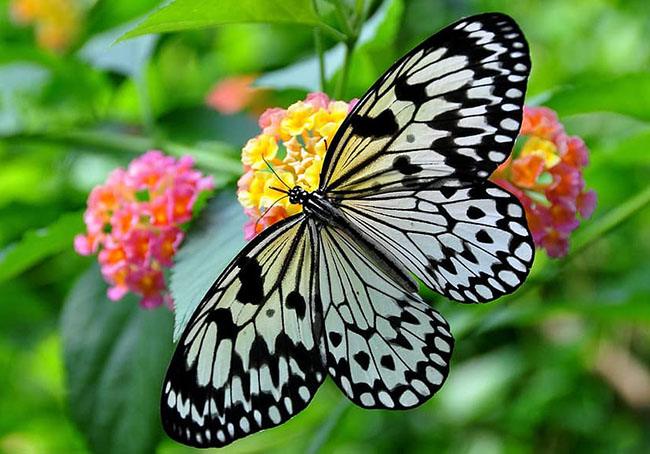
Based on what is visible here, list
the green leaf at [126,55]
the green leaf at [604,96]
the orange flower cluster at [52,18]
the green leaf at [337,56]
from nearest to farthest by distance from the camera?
the green leaf at [604,96], the green leaf at [337,56], the green leaf at [126,55], the orange flower cluster at [52,18]

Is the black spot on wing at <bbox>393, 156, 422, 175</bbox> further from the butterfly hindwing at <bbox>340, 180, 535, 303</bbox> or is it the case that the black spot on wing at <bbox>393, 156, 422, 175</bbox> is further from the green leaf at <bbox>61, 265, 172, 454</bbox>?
the green leaf at <bbox>61, 265, 172, 454</bbox>

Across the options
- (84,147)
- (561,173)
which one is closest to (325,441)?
(561,173)

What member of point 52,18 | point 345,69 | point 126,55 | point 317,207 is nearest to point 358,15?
point 345,69

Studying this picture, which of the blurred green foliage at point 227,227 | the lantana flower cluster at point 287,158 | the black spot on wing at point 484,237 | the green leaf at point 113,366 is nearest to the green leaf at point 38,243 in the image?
the blurred green foliage at point 227,227

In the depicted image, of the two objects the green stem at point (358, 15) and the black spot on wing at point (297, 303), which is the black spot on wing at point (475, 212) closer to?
the black spot on wing at point (297, 303)

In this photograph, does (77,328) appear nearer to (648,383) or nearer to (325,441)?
(325,441)

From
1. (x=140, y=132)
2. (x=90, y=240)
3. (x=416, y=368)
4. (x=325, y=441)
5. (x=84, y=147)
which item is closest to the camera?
(x=416, y=368)

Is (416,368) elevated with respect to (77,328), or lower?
elevated
